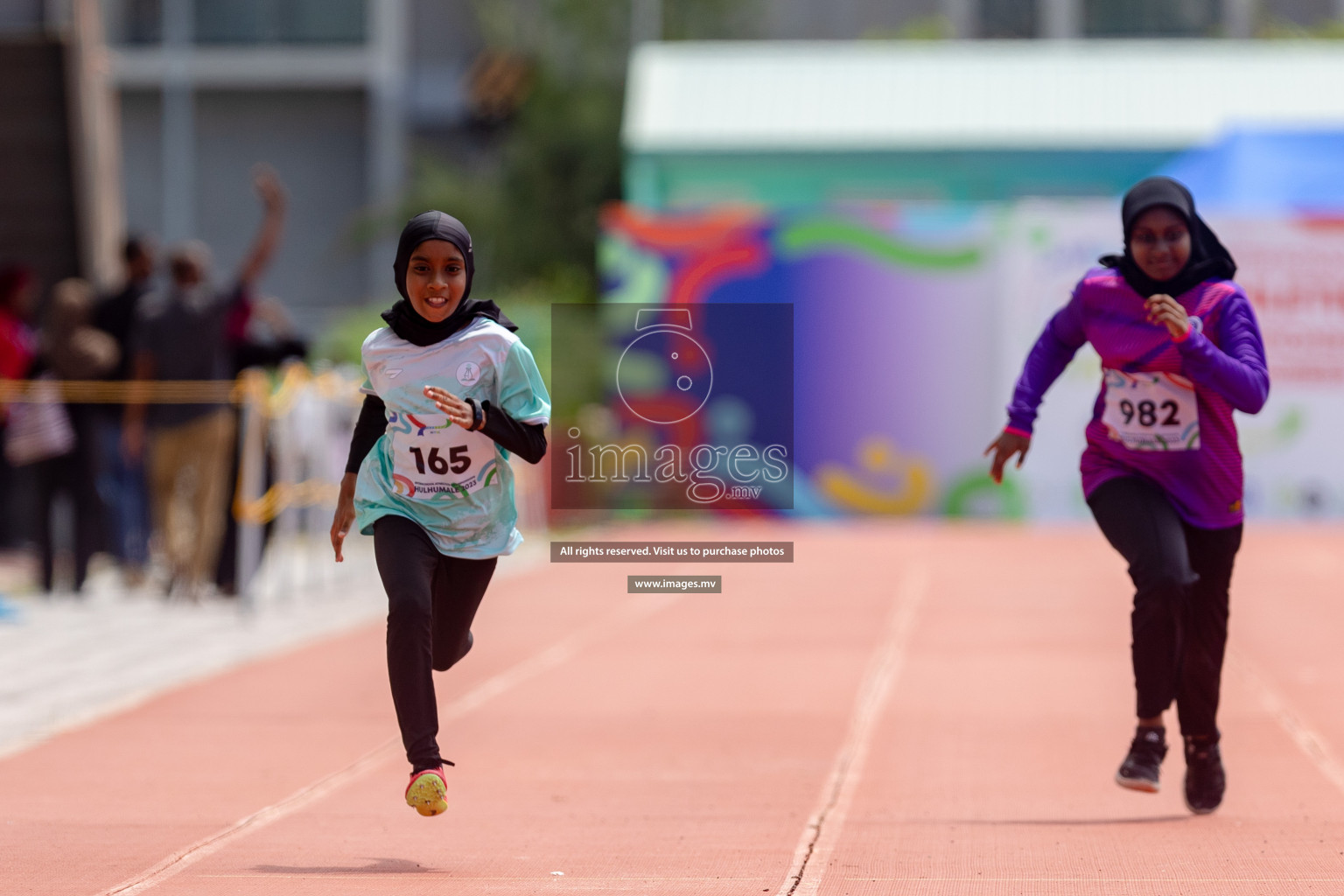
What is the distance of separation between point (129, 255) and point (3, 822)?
8002 millimetres

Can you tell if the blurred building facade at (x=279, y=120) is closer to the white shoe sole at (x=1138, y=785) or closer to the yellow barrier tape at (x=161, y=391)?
the yellow barrier tape at (x=161, y=391)

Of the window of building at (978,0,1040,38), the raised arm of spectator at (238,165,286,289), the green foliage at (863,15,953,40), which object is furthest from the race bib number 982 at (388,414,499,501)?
the window of building at (978,0,1040,38)

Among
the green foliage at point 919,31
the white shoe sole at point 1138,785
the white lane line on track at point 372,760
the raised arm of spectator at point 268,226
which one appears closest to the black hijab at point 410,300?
the white lane line on track at point 372,760

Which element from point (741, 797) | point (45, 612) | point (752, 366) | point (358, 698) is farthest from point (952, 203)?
point (741, 797)

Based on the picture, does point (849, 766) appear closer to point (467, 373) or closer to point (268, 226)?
point (467, 373)

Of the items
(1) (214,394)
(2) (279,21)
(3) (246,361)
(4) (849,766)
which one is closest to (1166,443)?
(4) (849,766)

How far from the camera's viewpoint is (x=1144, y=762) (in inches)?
270

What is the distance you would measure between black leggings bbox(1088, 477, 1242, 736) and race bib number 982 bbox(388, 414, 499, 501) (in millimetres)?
2041

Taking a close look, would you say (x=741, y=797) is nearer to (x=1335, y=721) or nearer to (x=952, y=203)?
(x=1335, y=721)

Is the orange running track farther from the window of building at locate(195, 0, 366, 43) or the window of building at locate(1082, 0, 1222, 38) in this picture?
the window of building at locate(1082, 0, 1222, 38)

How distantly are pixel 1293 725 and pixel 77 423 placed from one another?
330 inches

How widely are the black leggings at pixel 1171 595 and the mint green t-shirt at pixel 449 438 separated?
1929 mm

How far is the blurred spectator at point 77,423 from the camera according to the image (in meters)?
14.2

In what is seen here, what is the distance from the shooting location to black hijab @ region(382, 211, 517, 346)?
600 cm
